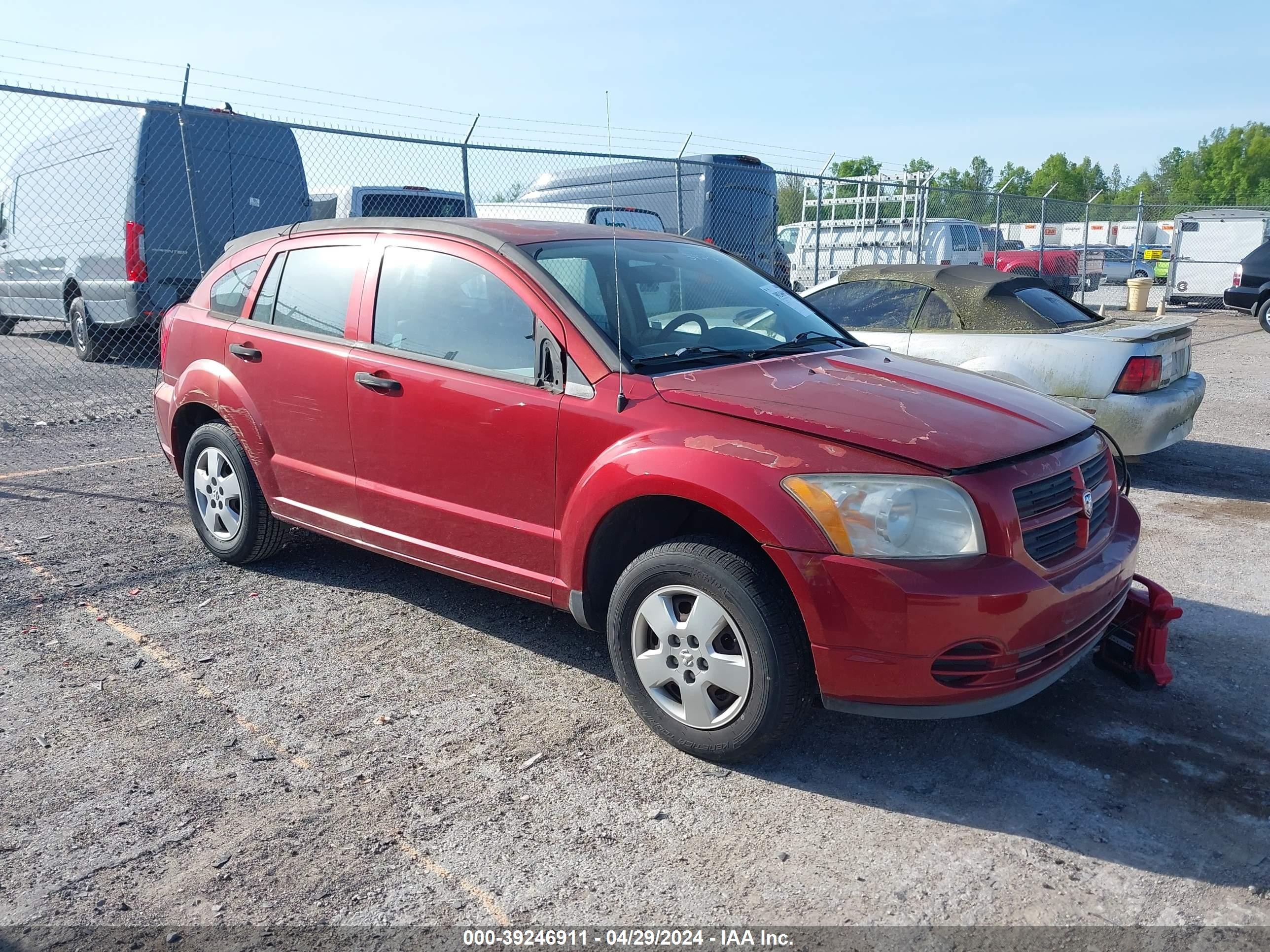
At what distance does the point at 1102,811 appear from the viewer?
308cm

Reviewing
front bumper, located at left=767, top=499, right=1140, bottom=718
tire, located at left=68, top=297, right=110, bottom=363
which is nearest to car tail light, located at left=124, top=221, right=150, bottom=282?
tire, located at left=68, top=297, right=110, bottom=363

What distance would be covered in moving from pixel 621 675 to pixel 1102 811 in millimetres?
1562

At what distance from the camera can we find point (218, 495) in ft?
17.0

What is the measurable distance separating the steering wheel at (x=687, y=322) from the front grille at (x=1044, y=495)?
1.42m

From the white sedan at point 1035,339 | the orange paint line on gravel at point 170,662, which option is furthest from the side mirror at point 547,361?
the white sedan at point 1035,339

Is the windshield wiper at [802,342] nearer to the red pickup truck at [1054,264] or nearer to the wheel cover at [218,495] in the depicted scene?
the wheel cover at [218,495]

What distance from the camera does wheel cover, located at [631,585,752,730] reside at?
324 cm

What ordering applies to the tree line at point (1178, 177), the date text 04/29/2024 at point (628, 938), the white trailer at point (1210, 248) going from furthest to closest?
the tree line at point (1178, 177), the white trailer at point (1210, 248), the date text 04/29/2024 at point (628, 938)

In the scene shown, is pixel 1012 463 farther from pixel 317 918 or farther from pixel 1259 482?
pixel 1259 482

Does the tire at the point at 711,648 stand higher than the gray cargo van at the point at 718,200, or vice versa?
the gray cargo van at the point at 718,200

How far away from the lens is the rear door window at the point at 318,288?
450cm

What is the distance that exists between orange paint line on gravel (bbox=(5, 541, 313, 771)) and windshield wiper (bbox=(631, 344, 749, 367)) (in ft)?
5.86

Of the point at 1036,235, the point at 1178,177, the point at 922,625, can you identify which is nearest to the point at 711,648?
the point at 922,625

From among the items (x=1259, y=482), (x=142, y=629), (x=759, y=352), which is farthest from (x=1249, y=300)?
(x=142, y=629)
